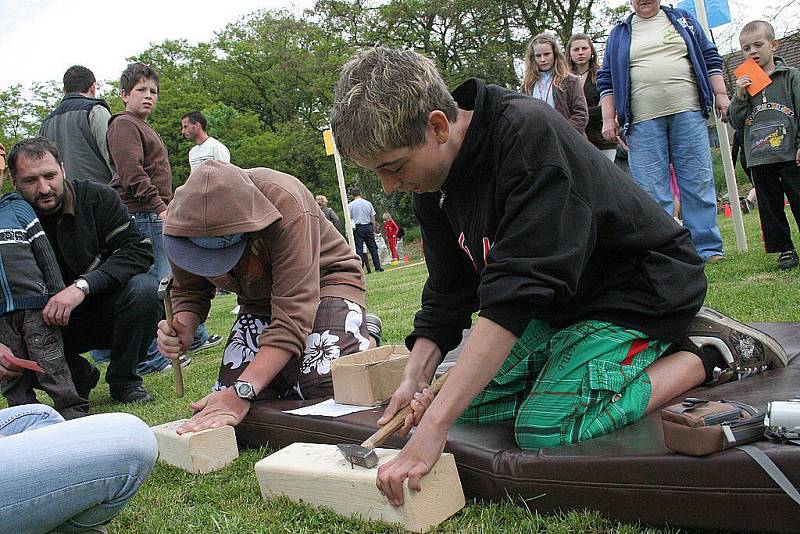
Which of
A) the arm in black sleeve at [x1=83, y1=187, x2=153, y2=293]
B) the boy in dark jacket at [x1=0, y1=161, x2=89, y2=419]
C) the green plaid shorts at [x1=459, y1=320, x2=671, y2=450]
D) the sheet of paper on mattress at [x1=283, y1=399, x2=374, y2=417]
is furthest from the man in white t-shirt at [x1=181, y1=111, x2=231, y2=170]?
the green plaid shorts at [x1=459, y1=320, x2=671, y2=450]

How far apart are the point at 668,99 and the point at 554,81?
3.87ft

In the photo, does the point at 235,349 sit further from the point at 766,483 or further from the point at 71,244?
the point at 766,483

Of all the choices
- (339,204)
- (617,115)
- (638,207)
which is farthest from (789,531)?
(339,204)

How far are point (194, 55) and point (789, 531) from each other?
36148 millimetres

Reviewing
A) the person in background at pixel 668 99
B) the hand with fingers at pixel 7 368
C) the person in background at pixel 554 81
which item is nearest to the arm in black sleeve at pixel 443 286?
the hand with fingers at pixel 7 368

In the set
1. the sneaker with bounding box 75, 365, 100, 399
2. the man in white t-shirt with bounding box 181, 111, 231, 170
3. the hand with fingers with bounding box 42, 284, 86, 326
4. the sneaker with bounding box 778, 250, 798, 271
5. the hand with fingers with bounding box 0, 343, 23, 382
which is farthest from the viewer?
the man in white t-shirt with bounding box 181, 111, 231, 170

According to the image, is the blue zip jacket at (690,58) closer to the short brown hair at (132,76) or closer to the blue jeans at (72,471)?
the short brown hair at (132,76)

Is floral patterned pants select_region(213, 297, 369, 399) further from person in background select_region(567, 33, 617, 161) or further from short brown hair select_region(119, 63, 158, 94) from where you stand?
person in background select_region(567, 33, 617, 161)

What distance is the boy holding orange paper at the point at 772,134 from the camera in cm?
502

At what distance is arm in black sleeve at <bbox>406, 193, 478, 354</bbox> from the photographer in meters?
2.59

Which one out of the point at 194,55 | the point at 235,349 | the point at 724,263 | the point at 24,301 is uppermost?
the point at 194,55

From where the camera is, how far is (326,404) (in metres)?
3.08

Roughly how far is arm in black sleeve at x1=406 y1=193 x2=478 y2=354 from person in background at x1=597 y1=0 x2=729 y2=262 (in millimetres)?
3068

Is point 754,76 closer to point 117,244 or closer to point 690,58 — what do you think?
point 690,58
